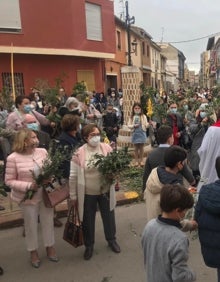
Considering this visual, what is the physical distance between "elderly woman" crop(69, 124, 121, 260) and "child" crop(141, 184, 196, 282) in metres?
2.04

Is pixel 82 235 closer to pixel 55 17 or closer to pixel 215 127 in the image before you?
pixel 215 127

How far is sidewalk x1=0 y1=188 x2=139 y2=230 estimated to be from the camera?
621 centimetres

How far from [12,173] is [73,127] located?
47.8 inches

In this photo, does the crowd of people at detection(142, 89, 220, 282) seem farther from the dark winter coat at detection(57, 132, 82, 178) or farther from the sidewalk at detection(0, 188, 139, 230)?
the sidewalk at detection(0, 188, 139, 230)

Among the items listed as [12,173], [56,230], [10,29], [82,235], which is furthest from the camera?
[10,29]

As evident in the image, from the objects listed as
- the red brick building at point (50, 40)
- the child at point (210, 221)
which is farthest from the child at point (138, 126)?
the red brick building at point (50, 40)

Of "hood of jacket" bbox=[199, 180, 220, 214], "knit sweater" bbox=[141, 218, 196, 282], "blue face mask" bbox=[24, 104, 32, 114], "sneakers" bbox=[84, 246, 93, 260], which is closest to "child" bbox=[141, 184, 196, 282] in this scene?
"knit sweater" bbox=[141, 218, 196, 282]

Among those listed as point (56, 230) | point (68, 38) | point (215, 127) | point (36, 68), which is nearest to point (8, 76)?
point (36, 68)

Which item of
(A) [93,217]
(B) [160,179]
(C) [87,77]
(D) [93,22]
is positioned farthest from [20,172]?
(D) [93,22]

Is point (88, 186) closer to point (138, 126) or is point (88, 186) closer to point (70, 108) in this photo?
point (70, 108)

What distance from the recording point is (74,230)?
489 centimetres

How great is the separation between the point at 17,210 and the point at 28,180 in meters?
2.26

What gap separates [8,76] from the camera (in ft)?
61.0

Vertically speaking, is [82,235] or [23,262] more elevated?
[82,235]
